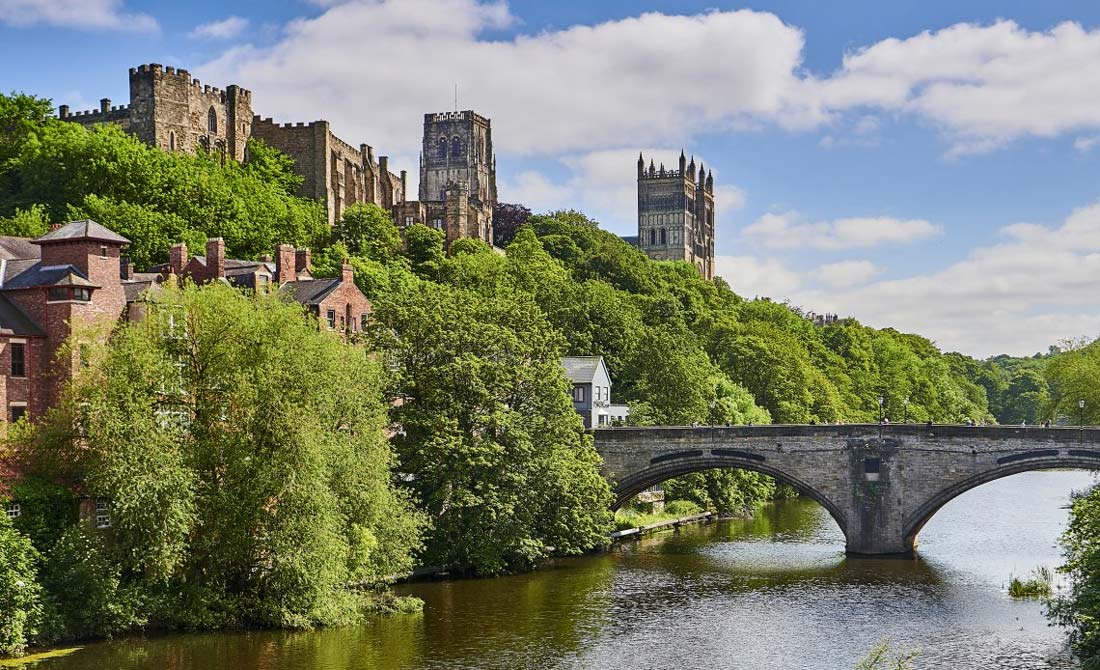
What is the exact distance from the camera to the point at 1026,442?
55375 mm

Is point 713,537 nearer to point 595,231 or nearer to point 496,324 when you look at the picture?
point 496,324


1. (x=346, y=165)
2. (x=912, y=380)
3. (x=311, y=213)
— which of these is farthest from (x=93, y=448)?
(x=912, y=380)

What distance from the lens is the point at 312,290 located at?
5697 centimetres

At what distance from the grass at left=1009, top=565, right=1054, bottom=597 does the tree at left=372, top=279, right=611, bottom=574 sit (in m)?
16.8

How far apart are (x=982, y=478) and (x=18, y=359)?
1598 inches

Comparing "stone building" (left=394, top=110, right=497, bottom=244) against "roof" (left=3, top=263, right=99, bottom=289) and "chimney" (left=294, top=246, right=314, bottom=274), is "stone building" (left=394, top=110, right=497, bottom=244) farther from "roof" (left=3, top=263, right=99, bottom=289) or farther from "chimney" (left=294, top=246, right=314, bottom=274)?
"roof" (left=3, top=263, right=99, bottom=289)

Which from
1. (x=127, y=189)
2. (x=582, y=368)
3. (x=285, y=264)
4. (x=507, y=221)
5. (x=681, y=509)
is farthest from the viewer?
(x=507, y=221)

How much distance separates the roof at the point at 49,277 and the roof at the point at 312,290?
1437cm

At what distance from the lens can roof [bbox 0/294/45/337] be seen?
130 ft

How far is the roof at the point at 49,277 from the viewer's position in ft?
132

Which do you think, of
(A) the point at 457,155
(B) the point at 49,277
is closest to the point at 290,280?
(B) the point at 49,277

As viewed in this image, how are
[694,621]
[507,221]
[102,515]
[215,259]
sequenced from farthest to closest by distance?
[507,221] < [215,259] < [694,621] < [102,515]

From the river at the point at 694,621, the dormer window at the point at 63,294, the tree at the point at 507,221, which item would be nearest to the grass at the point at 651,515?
the river at the point at 694,621

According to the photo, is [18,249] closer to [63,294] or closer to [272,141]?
[63,294]
